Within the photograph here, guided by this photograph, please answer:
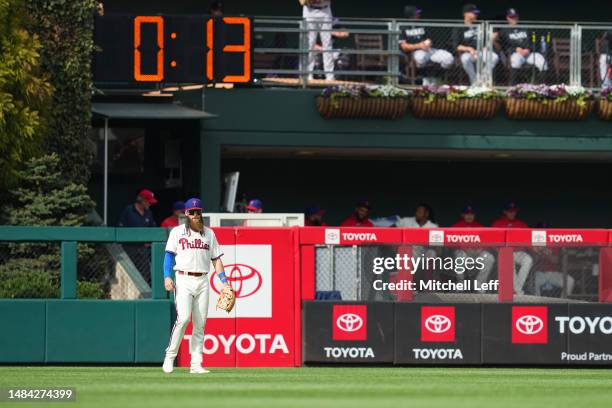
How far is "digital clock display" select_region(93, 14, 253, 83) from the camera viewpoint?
23000mm

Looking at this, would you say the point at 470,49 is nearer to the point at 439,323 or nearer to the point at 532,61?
the point at 532,61

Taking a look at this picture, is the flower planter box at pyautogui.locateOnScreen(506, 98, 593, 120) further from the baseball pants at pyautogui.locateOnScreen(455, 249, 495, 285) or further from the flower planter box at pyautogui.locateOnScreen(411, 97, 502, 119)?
the baseball pants at pyautogui.locateOnScreen(455, 249, 495, 285)

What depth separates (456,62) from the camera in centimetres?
2400

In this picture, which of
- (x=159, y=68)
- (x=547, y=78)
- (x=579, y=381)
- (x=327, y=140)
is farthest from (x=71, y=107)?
(x=579, y=381)

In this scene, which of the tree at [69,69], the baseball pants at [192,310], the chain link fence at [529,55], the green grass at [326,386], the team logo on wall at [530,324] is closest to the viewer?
the green grass at [326,386]

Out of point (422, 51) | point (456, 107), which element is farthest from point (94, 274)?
point (456, 107)

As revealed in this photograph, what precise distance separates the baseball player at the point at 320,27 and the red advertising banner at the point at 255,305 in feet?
18.5

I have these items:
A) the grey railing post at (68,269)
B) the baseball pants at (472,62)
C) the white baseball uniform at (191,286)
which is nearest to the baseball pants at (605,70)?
the baseball pants at (472,62)

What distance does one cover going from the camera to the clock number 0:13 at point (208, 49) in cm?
2297

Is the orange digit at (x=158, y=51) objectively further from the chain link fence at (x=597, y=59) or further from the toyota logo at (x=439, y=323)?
the toyota logo at (x=439, y=323)

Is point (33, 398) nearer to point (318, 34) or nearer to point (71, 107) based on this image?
point (71, 107)

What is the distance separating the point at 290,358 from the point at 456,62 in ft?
24.3

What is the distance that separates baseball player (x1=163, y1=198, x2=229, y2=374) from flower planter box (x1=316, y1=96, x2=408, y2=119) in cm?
792

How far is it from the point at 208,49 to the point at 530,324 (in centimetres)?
739
